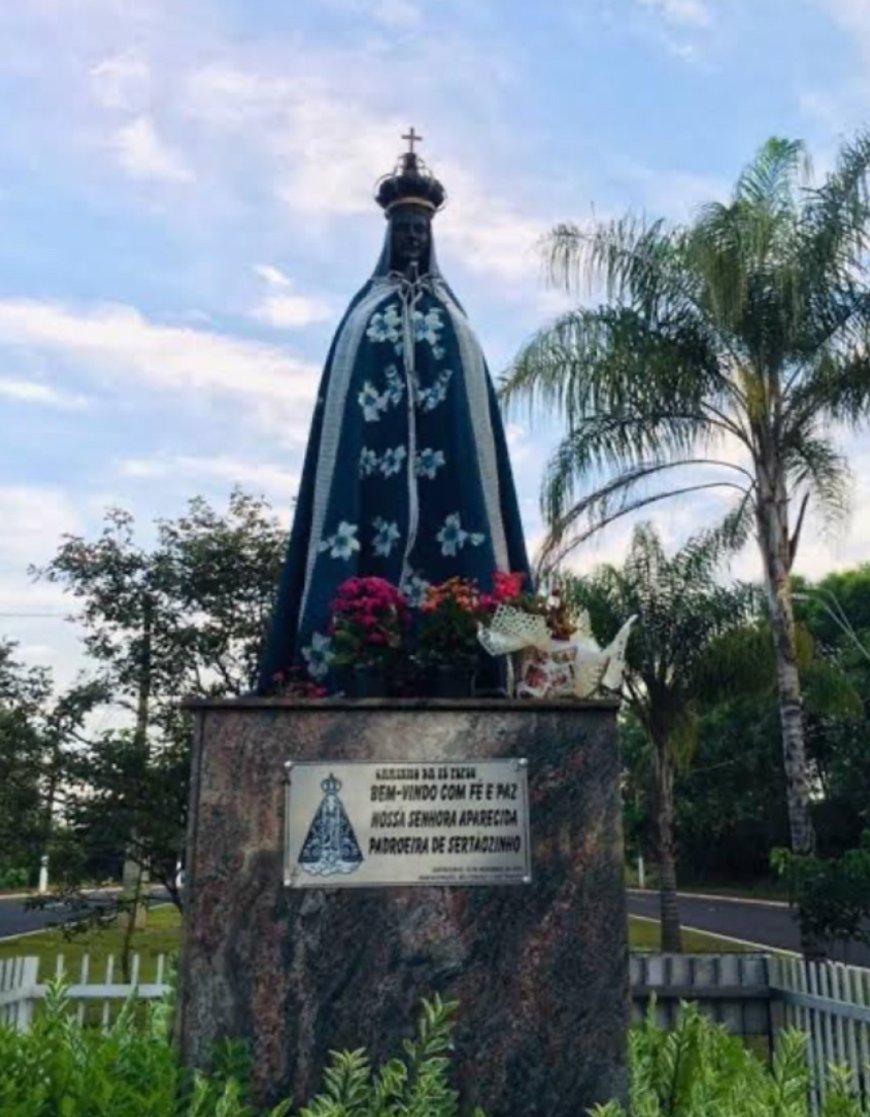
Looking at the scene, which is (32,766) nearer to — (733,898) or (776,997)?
(776,997)

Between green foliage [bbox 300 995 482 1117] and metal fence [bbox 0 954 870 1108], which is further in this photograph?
metal fence [bbox 0 954 870 1108]

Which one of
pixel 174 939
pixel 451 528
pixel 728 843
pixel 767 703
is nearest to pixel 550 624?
pixel 451 528

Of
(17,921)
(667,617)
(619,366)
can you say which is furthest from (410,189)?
(17,921)

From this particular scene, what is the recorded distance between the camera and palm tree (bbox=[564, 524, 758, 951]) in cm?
1666

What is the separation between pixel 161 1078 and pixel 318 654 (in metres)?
1.82

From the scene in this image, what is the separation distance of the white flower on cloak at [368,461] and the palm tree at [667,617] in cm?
→ 1167

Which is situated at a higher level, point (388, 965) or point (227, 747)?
point (227, 747)

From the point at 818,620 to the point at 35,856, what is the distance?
87.5 ft

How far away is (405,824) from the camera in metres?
3.58

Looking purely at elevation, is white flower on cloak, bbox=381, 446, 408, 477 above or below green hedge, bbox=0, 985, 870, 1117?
above

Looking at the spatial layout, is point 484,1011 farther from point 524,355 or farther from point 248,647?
point 524,355

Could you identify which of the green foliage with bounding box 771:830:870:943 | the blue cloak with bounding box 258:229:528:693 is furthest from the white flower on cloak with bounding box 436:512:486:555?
the green foliage with bounding box 771:830:870:943

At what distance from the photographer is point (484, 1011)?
3482mm

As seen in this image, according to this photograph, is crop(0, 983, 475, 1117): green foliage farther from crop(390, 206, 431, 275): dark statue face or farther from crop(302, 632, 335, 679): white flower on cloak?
crop(390, 206, 431, 275): dark statue face
